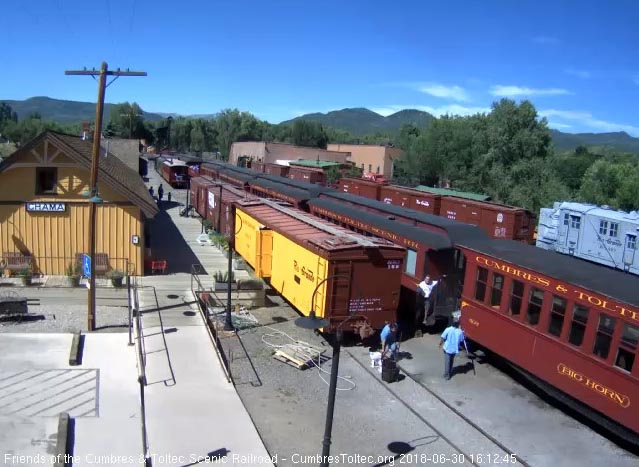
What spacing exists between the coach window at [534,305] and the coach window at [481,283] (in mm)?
1639

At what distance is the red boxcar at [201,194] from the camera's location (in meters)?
39.0

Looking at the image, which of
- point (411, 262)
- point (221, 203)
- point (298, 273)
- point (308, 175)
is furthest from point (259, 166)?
point (298, 273)

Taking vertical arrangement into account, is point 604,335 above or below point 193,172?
above

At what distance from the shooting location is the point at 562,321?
12.1 meters

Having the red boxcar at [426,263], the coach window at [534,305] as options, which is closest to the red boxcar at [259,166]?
the red boxcar at [426,263]

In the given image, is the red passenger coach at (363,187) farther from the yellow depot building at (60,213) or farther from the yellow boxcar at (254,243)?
the yellow depot building at (60,213)

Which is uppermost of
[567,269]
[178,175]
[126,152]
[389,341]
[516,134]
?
[516,134]

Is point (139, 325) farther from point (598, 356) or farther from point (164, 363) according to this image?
point (598, 356)

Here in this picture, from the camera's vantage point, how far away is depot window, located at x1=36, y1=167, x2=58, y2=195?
22108mm

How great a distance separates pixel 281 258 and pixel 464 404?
870 centimetres

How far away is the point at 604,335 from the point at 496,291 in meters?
3.53

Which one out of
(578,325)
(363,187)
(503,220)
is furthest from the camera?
(363,187)

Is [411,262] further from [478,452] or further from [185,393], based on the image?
[185,393]

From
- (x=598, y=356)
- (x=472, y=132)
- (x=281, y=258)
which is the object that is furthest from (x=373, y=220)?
(x=472, y=132)
